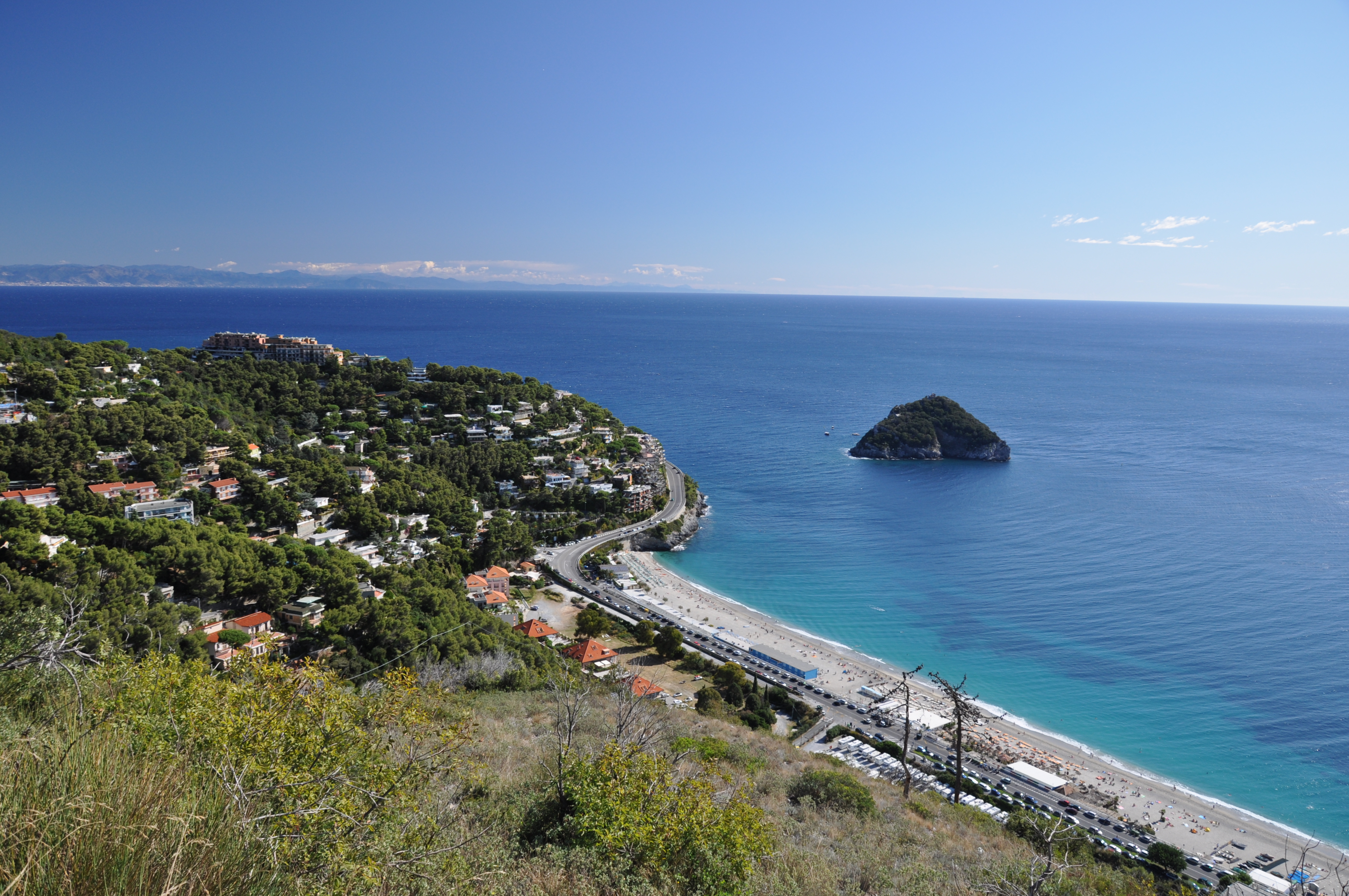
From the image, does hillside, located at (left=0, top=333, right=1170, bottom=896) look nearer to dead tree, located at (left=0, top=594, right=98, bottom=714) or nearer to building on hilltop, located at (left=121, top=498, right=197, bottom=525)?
dead tree, located at (left=0, top=594, right=98, bottom=714)

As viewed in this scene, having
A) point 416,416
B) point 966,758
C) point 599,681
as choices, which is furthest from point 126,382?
point 966,758

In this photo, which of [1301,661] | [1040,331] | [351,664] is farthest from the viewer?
[1040,331]

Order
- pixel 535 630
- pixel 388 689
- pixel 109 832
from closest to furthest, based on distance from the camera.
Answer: pixel 109 832, pixel 388 689, pixel 535 630

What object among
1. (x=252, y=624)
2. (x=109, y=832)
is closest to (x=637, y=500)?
(x=252, y=624)

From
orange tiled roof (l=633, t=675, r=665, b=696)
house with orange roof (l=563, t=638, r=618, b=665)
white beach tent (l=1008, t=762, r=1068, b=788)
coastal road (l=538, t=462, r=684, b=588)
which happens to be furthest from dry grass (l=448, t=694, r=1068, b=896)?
coastal road (l=538, t=462, r=684, b=588)

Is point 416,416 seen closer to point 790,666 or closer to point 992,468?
point 790,666

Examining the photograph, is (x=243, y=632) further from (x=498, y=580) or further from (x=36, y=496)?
(x=498, y=580)

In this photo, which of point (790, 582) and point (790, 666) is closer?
point (790, 666)
